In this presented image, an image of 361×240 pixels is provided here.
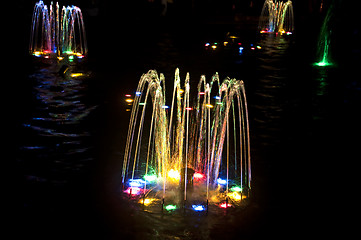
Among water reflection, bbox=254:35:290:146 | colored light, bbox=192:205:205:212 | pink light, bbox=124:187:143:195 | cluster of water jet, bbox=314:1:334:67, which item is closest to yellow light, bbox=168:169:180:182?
pink light, bbox=124:187:143:195

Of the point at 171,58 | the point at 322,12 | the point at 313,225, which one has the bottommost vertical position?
the point at 313,225

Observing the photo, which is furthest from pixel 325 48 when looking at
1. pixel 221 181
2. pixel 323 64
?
pixel 221 181

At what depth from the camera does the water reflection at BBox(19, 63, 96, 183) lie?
22.8 ft

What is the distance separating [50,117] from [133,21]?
1807 centimetres

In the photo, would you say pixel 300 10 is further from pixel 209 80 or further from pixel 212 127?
pixel 212 127

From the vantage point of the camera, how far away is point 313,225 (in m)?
5.77

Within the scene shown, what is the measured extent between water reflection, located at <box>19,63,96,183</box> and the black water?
19 mm

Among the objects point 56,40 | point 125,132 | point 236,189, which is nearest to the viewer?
point 236,189

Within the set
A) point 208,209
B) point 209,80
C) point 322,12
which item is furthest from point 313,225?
point 322,12

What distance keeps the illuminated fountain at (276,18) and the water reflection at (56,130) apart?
53.0ft

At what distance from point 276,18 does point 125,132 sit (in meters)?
21.2

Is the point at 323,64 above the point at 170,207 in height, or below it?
above

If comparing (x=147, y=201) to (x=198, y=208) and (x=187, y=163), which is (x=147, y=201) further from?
(x=187, y=163)

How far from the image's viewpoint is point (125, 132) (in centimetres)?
874
